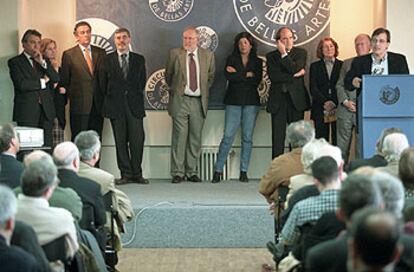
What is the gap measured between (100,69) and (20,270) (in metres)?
6.22

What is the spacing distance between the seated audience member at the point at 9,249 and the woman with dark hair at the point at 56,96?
6.08 metres

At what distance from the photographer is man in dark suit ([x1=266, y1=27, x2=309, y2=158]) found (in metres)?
9.33

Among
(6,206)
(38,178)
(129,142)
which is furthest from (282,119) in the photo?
(6,206)

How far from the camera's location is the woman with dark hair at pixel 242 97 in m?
9.47

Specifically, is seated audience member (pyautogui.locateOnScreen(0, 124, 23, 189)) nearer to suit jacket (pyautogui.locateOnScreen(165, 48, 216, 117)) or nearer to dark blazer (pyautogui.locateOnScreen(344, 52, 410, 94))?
dark blazer (pyautogui.locateOnScreen(344, 52, 410, 94))

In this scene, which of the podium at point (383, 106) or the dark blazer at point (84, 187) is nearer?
the dark blazer at point (84, 187)

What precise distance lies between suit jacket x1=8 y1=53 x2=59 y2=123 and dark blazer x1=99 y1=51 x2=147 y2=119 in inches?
22.6

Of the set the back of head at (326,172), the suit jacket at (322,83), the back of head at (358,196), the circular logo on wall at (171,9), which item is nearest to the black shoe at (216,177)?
the suit jacket at (322,83)

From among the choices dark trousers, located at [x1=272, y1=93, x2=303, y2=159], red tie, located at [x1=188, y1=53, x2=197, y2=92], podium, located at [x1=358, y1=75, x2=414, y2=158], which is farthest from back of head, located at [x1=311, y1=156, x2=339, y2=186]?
red tie, located at [x1=188, y1=53, x2=197, y2=92]

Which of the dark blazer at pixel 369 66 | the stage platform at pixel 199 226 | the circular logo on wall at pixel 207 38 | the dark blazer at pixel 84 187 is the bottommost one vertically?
the stage platform at pixel 199 226

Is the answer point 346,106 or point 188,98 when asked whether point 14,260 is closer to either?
point 346,106

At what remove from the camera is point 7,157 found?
5617 millimetres

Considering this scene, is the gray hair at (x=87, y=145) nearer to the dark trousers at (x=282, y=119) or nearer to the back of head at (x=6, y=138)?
the back of head at (x=6, y=138)

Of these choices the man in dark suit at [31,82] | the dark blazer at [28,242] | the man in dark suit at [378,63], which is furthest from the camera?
the man in dark suit at [31,82]
